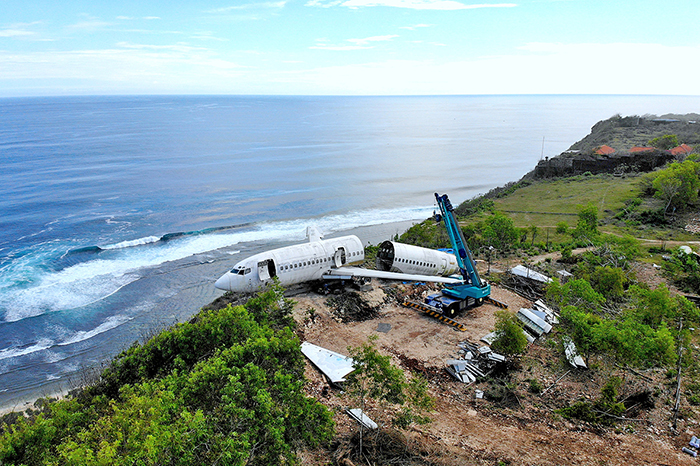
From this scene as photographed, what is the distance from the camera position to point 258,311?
24562 mm

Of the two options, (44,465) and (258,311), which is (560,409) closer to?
(258,311)

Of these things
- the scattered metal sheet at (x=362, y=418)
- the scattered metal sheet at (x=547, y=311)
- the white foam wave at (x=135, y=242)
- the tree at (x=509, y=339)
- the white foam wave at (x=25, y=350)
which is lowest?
the white foam wave at (x=25, y=350)

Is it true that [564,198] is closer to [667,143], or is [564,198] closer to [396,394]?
[667,143]

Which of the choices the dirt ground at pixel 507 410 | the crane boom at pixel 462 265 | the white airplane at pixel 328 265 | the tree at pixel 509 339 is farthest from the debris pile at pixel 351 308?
the tree at pixel 509 339

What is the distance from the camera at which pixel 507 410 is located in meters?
22.7

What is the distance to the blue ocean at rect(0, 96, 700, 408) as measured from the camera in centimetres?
3959

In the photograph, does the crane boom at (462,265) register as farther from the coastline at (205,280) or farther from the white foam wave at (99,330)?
the white foam wave at (99,330)

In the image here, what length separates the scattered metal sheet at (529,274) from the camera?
39.4m

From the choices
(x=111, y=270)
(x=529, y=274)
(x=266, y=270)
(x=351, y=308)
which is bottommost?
(x=111, y=270)

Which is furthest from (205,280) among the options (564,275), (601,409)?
(601,409)

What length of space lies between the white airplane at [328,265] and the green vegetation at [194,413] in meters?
11.3

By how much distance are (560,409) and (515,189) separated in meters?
76.1

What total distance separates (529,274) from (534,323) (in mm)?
9891

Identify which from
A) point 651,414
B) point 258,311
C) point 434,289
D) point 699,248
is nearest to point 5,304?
point 258,311
